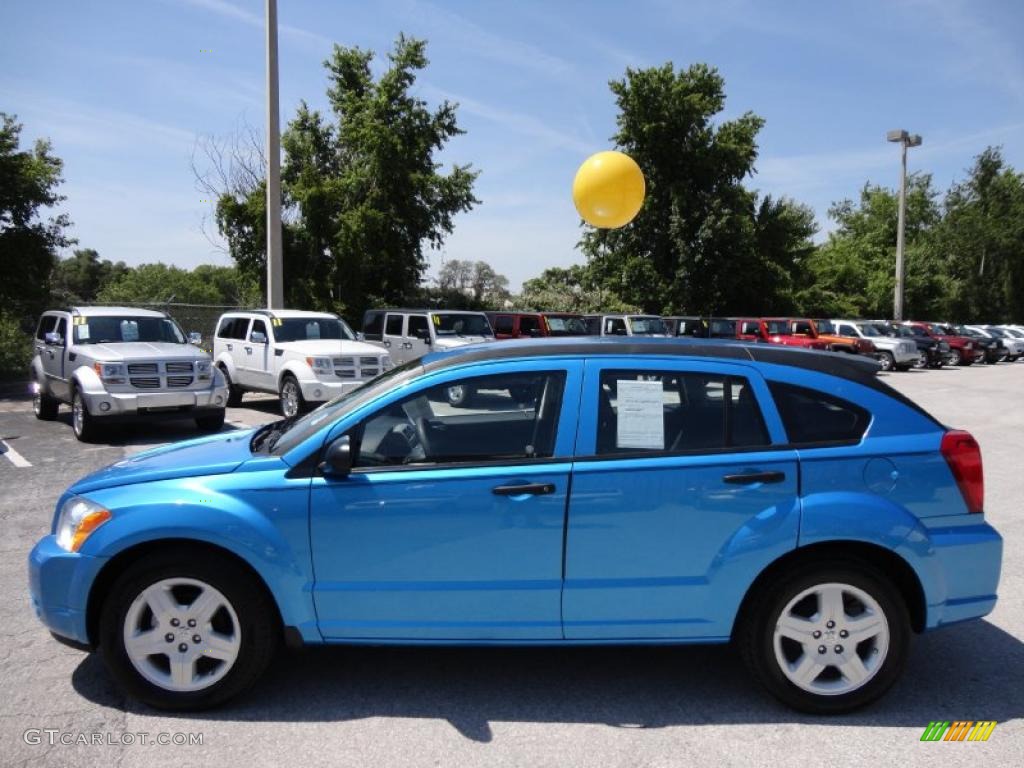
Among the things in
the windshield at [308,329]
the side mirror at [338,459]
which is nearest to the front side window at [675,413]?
the side mirror at [338,459]

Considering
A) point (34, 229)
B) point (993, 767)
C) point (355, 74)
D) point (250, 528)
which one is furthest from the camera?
point (355, 74)

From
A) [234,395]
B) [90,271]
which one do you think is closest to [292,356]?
[234,395]

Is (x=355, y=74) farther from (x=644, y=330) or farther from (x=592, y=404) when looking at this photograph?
(x=592, y=404)

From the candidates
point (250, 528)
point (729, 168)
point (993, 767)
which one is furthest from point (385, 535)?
point (729, 168)

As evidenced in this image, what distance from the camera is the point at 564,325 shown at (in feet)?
70.4

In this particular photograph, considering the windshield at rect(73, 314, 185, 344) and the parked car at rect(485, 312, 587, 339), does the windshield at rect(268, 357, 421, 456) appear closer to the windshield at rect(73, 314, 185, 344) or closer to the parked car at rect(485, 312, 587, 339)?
the windshield at rect(73, 314, 185, 344)

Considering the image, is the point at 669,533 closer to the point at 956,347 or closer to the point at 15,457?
the point at 15,457

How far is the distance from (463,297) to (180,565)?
3080 cm

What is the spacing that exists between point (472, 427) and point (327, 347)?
9627mm

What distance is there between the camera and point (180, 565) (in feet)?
10.7

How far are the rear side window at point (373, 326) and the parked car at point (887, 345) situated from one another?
53.6 feet

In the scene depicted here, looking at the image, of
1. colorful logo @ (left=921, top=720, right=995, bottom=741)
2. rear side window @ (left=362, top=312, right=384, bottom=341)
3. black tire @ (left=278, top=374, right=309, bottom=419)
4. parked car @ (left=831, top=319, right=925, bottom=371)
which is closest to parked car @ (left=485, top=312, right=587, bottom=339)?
rear side window @ (left=362, top=312, right=384, bottom=341)

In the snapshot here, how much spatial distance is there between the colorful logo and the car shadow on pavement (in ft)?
0.13

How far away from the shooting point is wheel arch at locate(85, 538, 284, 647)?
3.32m
